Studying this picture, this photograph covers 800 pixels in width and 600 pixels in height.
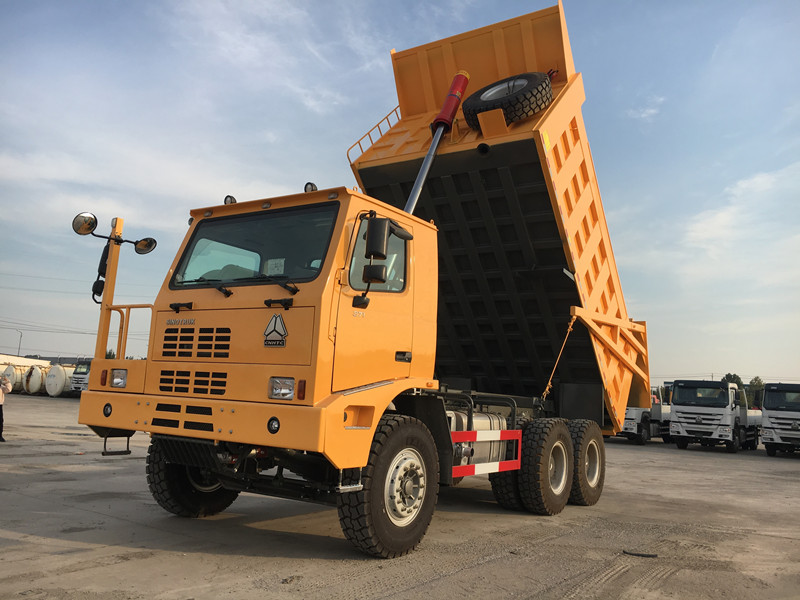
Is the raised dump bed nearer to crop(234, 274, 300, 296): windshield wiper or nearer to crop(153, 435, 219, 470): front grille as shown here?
crop(234, 274, 300, 296): windshield wiper

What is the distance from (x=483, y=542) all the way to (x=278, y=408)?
2427 mm

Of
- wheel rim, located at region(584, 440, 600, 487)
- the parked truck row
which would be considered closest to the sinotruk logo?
wheel rim, located at region(584, 440, 600, 487)

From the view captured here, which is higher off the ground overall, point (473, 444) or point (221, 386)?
point (221, 386)

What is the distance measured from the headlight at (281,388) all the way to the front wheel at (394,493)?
77cm

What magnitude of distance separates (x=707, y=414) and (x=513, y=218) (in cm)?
1553

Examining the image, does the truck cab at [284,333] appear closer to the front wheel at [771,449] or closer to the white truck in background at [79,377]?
the front wheel at [771,449]

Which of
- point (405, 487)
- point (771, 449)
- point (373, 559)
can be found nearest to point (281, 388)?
point (405, 487)

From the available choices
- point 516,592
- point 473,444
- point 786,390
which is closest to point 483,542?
point 473,444

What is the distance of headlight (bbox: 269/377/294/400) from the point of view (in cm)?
461

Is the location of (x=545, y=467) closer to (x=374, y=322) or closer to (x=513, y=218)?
(x=513, y=218)

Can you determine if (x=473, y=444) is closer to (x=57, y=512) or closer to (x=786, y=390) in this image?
(x=57, y=512)

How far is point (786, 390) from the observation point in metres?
19.1

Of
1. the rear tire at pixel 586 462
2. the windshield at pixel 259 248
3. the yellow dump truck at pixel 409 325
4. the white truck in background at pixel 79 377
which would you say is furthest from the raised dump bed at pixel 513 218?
the white truck in background at pixel 79 377

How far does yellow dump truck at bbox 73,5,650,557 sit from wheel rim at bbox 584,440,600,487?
0.03 metres
